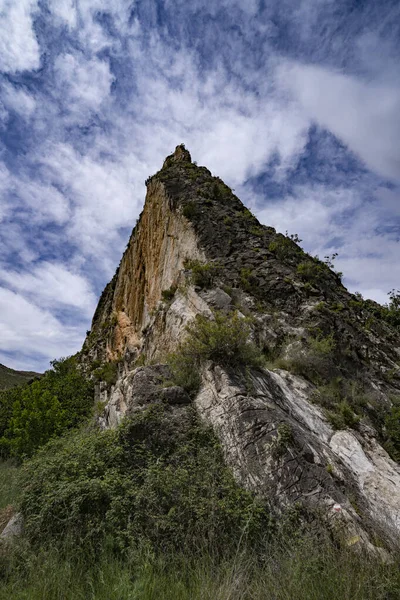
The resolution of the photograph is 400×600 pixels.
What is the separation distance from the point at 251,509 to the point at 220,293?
310 inches

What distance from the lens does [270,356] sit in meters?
9.67

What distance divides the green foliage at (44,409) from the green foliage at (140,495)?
444cm

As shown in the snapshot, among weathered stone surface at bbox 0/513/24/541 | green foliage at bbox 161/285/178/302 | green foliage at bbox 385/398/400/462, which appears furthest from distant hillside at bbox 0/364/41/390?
green foliage at bbox 385/398/400/462

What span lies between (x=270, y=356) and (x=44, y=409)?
9757mm

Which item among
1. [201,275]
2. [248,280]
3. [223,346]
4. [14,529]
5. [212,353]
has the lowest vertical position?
[14,529]

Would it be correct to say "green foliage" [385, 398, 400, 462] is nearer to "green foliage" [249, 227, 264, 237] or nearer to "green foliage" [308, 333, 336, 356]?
"green foliage" [308, 333, 336, 356]

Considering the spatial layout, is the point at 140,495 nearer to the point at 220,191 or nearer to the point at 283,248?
the point at 283,248

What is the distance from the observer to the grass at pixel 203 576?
3066 millimetres

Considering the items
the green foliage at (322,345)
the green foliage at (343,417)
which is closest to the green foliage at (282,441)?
the green foliage at (343,417)

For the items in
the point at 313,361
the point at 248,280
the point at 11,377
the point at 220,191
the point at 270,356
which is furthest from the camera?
the point at 11,377

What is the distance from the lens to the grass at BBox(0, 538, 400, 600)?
3.07m

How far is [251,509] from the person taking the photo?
13.6 ft

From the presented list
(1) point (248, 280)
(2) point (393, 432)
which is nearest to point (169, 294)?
(1) point (248, 280)

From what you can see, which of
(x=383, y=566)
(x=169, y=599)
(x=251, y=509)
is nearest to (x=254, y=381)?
(x=251, y=509)
